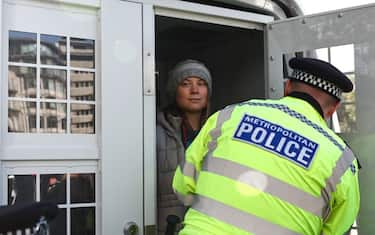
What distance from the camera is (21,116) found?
2.08 meters

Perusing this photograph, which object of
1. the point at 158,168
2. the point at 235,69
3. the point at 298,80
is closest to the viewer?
the point at 298,80

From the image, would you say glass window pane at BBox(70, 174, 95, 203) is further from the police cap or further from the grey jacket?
the police cap

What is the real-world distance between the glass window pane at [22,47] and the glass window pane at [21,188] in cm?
43

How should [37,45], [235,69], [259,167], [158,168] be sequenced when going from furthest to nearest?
[235,69] < [158,168] < [37,45] < [259,167]

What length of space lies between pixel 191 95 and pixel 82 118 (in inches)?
29.3

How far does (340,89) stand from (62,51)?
41.3 inches

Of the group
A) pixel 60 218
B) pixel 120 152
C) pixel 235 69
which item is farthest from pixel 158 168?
pixel 235 69

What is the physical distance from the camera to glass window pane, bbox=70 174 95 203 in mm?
2180

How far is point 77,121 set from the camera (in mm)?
2205

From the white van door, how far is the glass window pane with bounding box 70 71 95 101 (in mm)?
998

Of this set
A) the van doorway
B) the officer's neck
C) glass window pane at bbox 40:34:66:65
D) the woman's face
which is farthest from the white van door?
glass window pane at bbox 40:34:66:65

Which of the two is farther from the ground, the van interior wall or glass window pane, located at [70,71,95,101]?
the van interior wall

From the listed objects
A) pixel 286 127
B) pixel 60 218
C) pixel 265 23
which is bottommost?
pixel 60 218

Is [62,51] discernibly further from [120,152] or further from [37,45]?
→ [120,152]
